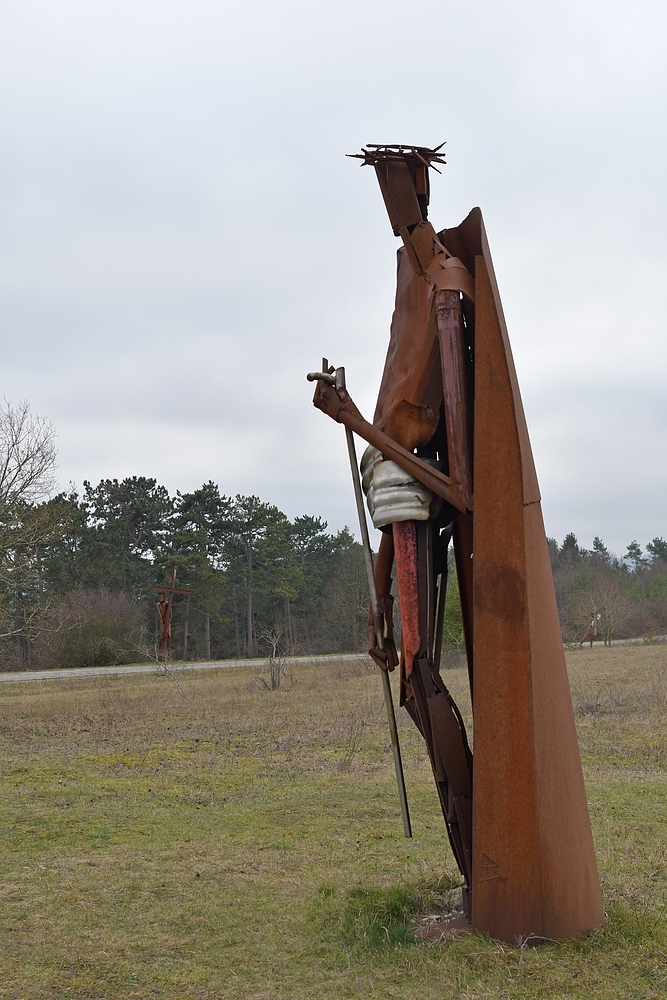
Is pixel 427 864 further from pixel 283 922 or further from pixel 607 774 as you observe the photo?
pixel 607 774

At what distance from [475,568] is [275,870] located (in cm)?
313

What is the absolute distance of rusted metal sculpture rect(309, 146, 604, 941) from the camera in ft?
13.8

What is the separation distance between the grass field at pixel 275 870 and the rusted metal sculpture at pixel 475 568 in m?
0.39

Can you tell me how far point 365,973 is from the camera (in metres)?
4.16

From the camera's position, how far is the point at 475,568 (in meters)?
4.43

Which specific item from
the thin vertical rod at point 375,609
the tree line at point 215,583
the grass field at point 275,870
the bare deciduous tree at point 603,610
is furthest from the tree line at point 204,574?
the thin vertical rod at point 375,609

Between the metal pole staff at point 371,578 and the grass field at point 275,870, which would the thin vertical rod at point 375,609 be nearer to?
the metal pole staff at point 371,578

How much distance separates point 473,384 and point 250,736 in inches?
386

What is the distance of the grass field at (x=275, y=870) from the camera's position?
4.09 m

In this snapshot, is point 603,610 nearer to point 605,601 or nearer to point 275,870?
point 605,601

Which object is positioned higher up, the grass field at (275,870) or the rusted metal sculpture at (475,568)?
the rusted metal sculpture at (475,568)

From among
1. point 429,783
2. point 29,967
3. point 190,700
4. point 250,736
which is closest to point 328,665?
point 190,700

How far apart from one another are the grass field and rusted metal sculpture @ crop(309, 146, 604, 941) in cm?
39

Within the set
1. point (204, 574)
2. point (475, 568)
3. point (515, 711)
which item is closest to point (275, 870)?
point (515, 711)
